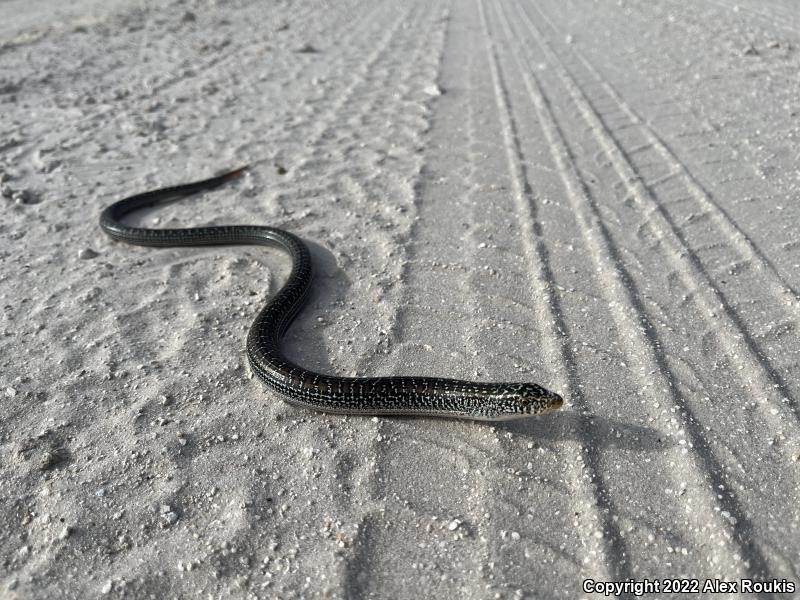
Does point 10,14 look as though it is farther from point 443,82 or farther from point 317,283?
point 317,283

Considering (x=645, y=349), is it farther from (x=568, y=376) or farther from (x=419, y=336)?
(x=419, y=336)

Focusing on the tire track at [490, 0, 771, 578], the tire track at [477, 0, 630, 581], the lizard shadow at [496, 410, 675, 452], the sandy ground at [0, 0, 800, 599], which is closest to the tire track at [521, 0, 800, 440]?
the sandy ground at [0, 0, 800, 599]

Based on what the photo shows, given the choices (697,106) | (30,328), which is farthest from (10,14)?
(697,106)

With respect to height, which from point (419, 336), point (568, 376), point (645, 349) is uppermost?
point (645, 349)

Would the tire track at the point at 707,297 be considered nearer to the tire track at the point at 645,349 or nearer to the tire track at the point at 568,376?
the tire track at the point at 645,349

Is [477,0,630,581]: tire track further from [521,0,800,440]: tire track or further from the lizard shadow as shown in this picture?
[521,0,800,440]: tire track

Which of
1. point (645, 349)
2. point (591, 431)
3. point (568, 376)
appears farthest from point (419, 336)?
point (645, 349)
